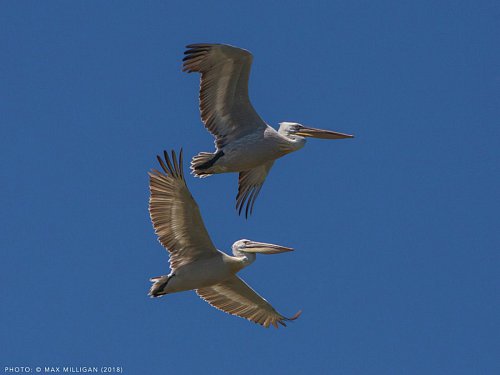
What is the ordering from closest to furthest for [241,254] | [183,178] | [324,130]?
1. [183,178]
2. [241,254]
3. [324,130]

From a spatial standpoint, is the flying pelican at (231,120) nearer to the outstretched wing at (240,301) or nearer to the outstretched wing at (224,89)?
the outstretched wing at (224,89)

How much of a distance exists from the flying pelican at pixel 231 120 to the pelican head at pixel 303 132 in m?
0.18

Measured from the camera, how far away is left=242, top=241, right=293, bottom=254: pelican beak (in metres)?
14.3

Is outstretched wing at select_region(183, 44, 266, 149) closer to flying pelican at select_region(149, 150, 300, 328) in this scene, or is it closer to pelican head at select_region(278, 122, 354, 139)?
pelican head at select_region(278, 122, 354, 139)

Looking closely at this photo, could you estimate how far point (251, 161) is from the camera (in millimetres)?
14492

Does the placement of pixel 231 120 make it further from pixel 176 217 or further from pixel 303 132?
pixel 176 217

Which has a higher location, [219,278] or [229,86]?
[229,86]

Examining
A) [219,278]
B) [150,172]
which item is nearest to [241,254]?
[219,278]

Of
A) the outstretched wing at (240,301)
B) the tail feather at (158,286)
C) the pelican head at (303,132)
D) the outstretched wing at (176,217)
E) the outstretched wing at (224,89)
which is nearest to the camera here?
the outstretched wing at (176,217)

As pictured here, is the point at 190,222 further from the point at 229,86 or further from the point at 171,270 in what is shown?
the point at 229,86

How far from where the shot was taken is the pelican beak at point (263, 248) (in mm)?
14289

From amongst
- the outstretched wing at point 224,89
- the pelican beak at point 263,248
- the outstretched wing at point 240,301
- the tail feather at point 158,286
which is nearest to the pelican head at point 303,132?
the outstretched wing at point 224,89

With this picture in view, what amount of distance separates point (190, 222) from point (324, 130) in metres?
2.58

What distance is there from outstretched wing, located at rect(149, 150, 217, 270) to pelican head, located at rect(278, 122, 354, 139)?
2.05 m
